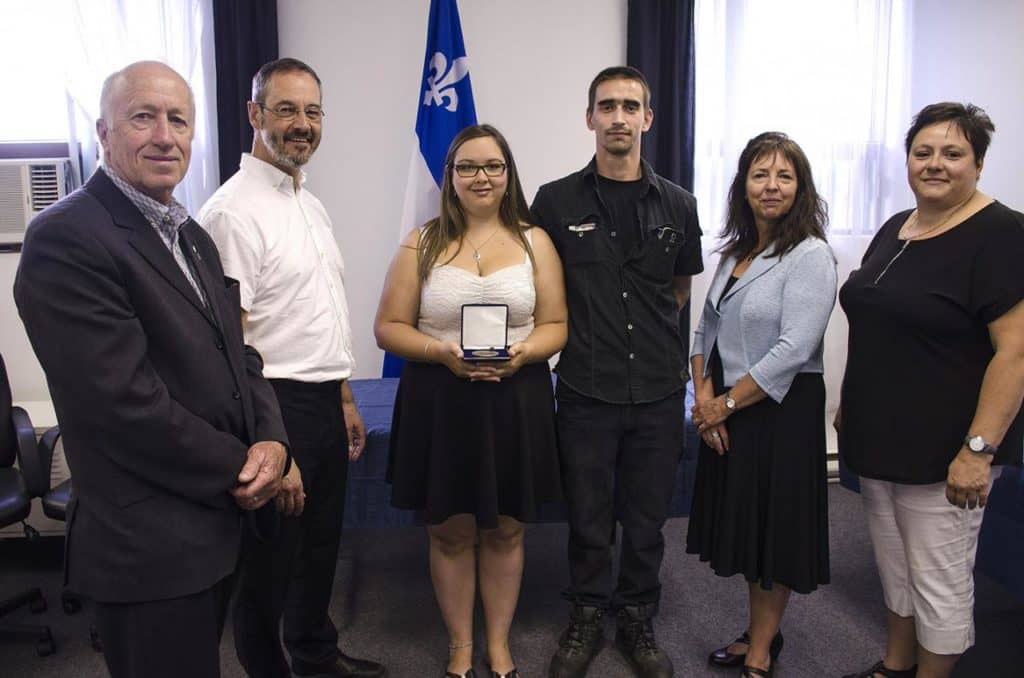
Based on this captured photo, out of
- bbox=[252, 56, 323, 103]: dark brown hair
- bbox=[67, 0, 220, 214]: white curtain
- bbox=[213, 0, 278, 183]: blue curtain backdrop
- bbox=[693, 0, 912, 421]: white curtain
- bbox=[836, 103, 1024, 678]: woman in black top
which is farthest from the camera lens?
bbox=[693, 0, 912, 421]: white curtain

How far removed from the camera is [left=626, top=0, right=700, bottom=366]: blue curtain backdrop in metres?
3.78

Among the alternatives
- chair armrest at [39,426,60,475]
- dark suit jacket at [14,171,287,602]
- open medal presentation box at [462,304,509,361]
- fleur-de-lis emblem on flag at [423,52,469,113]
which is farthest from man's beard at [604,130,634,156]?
chair armrest at [39,426,60,475]

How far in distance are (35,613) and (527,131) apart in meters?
3.09

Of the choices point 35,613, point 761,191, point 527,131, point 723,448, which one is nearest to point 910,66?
point 527,131

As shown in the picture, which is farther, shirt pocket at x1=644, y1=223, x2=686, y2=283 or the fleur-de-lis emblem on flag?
the fleur-de-lis emblem on flag

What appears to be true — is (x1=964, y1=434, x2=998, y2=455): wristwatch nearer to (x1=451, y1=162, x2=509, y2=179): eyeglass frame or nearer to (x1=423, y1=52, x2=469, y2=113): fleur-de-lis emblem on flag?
(x1=451, y1=162, x2=509, y2=179): eyeglass frame

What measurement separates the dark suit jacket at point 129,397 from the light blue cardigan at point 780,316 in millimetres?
1372

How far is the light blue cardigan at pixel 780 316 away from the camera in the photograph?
1.96 metres

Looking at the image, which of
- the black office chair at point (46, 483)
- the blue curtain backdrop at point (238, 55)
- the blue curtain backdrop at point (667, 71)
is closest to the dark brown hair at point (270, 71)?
the black office chair at point (46, 483)

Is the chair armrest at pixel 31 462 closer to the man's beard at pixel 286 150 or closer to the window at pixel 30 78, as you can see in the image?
the man's beard at pixel 286 150

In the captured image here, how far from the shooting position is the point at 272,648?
189cm

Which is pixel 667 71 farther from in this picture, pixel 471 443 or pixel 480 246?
pixel 471 443

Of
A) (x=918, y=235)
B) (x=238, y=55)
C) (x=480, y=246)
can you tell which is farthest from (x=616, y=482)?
(x=238, y=55)

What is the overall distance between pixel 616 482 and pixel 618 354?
0.43 m
